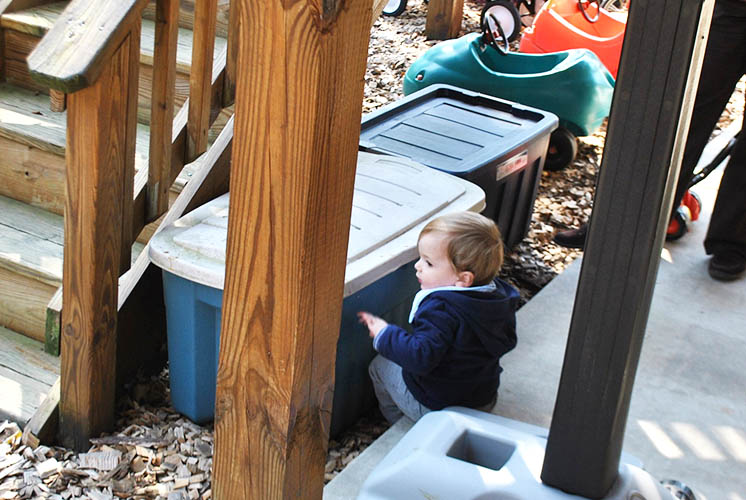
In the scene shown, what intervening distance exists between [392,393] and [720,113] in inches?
66.6

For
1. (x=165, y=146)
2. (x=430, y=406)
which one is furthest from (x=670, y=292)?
(x=165, y=146)

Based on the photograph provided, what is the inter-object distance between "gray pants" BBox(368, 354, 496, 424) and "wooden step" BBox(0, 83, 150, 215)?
0.98m

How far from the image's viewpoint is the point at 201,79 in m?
2.42

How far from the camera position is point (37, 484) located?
234 cm

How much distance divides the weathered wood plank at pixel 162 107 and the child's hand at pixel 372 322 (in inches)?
24.9

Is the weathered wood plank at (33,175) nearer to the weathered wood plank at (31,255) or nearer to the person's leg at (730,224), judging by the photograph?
the weathered wood plank at (31,255)

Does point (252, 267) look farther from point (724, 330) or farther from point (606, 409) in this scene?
point (724, 330)

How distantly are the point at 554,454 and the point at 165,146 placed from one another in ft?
4.15

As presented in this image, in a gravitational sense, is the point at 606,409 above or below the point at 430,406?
above

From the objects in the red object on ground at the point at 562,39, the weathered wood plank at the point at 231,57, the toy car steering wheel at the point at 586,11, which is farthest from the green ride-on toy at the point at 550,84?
the weathered wood plank at the point at 231,57

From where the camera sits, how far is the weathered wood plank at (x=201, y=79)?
2330mm

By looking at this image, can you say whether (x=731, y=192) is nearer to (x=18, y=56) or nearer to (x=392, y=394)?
(x=392, y=394)

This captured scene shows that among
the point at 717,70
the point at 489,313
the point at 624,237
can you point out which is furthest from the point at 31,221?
the point at 717,70

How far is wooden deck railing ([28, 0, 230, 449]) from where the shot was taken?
2.03 meters
